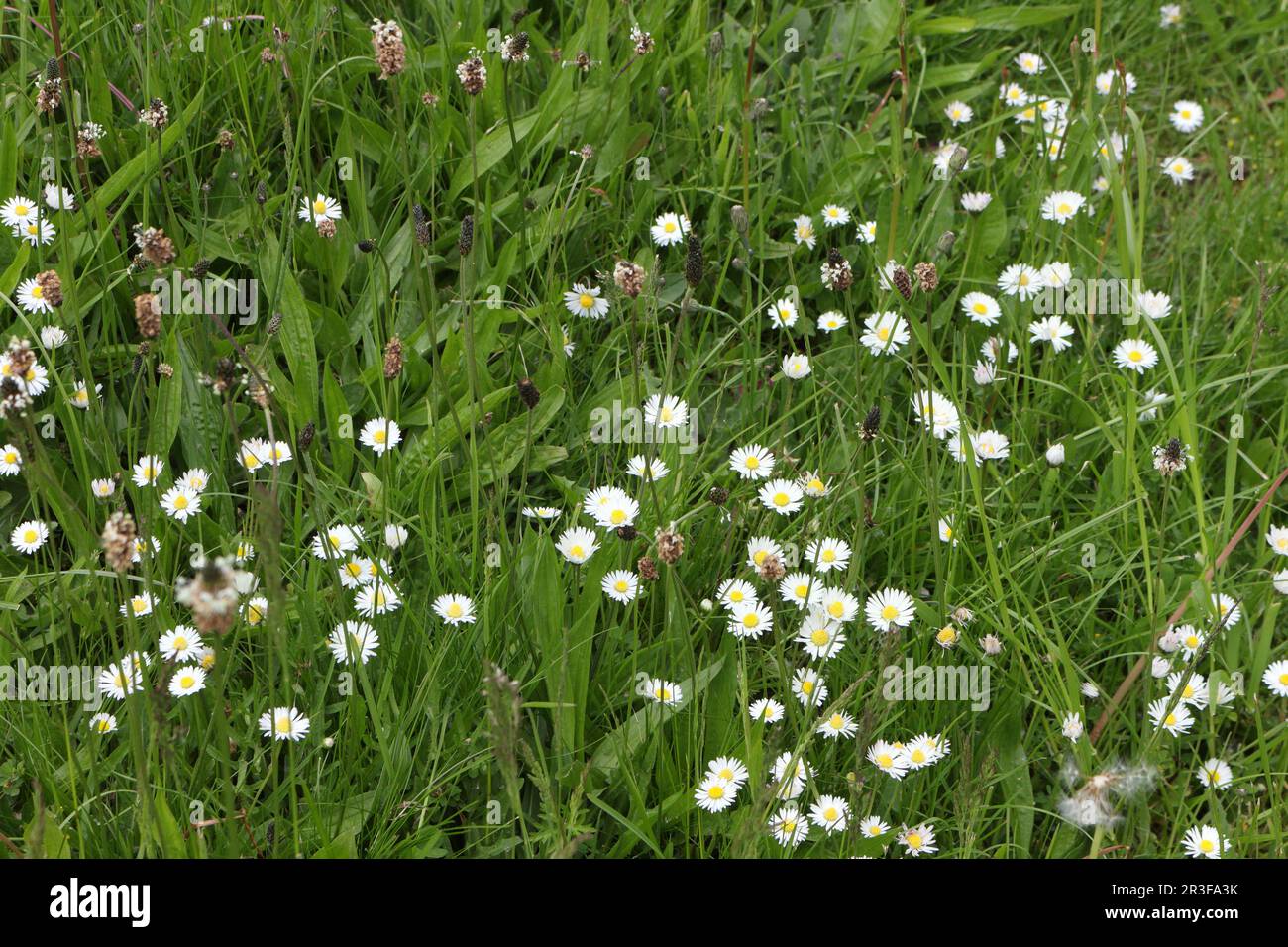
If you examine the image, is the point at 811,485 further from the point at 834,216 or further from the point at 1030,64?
the point at 1030,64

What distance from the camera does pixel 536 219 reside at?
10.3 ft

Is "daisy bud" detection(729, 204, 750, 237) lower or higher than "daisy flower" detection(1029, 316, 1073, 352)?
higher

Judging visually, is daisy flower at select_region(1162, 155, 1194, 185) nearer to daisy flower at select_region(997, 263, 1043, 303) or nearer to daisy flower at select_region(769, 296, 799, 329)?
daisy flower at select_region(997, 263, 1043, 303)

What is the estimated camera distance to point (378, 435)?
2.73 m

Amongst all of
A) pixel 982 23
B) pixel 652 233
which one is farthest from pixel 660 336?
pixel 982 23

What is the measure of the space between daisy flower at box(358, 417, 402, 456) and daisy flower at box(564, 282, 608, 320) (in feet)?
1.69

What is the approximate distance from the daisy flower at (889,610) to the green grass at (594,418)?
0.04 metres

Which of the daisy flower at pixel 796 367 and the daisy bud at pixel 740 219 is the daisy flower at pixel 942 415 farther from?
the daisy bud at pixel 740 219

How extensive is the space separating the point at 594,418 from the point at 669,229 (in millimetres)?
627

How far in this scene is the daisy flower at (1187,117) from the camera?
390 cm

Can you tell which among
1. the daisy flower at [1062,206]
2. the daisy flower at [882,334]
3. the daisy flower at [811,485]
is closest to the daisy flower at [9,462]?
the daisy flower at [811,485]

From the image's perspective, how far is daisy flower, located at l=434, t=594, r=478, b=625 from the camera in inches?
94.2

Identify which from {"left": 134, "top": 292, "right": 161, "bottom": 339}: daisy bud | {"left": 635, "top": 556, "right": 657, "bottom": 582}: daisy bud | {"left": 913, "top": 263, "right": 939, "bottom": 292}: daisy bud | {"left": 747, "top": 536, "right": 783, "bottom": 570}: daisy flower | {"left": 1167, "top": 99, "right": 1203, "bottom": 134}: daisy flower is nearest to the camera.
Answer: {"left": 134, "top": 292, "right": 161, "bottom": 339}: daisy bud

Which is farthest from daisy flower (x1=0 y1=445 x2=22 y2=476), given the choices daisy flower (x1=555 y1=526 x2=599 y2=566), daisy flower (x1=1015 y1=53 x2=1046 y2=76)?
daisy flower (x1=1015 y1=53 x2=1046 y2=76)
